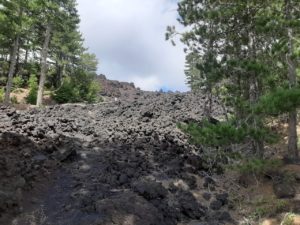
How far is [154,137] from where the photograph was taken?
1548 cm

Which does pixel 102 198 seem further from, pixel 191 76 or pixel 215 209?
pixel 191 76

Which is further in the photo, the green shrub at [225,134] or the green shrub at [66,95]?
the green shrub at [66,95]

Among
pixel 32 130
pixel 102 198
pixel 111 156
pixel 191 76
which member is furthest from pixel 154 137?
pixel 191 76

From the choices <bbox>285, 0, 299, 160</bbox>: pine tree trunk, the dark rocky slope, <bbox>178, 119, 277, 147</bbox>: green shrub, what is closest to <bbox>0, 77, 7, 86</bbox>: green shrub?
Answer: the dark rocky slope

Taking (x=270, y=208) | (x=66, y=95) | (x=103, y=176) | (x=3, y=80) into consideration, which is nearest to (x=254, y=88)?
(x=270, y=208)

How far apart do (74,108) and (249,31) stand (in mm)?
13273

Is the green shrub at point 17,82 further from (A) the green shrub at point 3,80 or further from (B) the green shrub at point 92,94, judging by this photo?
(B) the green shrub at point 92,94

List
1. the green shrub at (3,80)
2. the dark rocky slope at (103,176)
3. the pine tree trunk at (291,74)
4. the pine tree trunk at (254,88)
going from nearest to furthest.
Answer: the dark rocky slope at (103,176), the pine tree trunk at (291,74), the pine tree trunk at (254,88), the green shrub at (3,80)

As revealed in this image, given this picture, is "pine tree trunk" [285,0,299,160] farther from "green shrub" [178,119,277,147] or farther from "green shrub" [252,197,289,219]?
"green shrub" [252,197,289,219]

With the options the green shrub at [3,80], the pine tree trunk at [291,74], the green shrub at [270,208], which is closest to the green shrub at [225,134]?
the pine tree trunk at [291,74]

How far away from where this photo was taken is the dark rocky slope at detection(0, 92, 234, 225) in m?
9.49

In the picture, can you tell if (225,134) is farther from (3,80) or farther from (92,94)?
(3,80)

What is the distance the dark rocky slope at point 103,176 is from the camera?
9492 millimetres

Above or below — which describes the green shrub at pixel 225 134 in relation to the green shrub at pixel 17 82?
below
